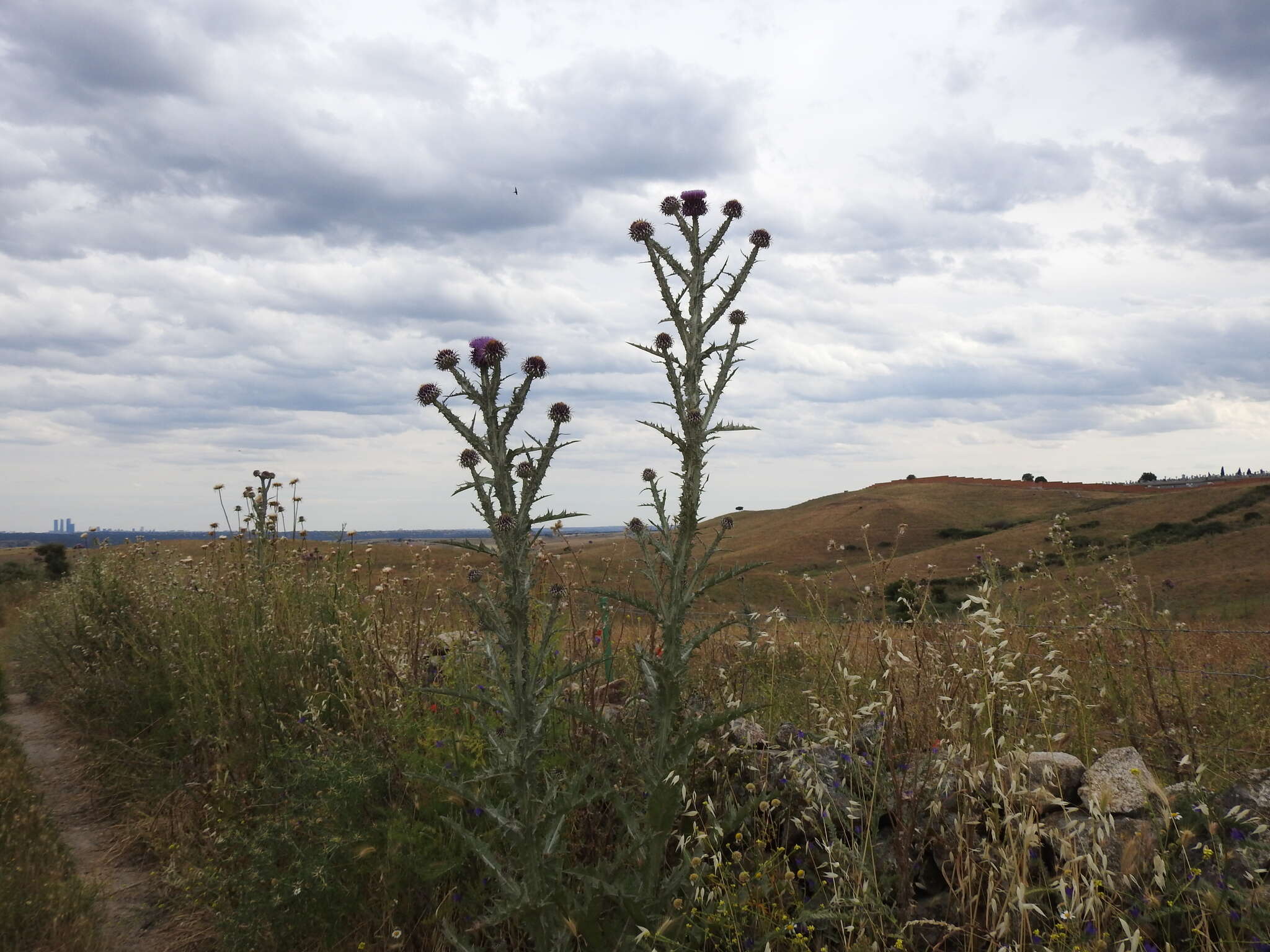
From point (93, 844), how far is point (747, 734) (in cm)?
493

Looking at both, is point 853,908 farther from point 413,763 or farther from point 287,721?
point 287,721

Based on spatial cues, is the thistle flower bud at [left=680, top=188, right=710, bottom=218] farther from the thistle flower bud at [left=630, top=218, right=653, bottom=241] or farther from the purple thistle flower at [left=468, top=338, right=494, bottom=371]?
the purple thistle flower at [left=468, top=338, right=494, bottom=371]

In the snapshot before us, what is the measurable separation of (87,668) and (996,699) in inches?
365

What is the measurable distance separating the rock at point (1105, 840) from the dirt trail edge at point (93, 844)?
4609 millimetres

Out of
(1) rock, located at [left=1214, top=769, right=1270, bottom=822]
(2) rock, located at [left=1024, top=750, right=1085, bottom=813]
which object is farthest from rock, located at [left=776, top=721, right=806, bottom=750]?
(1) rock, located at [left=1214, top=769, right=1270, bottom=822]

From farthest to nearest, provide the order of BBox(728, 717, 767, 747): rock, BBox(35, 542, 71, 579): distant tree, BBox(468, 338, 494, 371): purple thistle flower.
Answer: BBox(35, 542, 71, 579): distant tree < BBox(728, 717, 767, 747): rock < BBox(468, 338, 494, 371): purple thistle flower

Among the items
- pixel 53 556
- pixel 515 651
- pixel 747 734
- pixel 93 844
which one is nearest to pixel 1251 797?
pixel 747 734

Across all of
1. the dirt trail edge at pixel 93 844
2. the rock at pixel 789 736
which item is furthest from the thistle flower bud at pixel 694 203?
the dirt trail edge at pixel 93 844

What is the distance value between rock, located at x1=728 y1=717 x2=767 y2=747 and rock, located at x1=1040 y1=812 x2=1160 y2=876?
150 cm

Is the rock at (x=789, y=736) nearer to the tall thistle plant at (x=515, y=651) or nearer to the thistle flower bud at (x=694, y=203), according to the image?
the tall thistle plant at (x=515, y=651)

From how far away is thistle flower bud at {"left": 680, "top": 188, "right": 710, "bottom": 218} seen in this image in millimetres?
3943

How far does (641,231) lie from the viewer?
4.02m

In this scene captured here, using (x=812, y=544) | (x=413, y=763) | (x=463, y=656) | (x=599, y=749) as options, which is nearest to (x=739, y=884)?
(x=599, y=749)

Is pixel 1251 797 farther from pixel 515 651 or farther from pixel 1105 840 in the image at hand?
pixel 515 651
